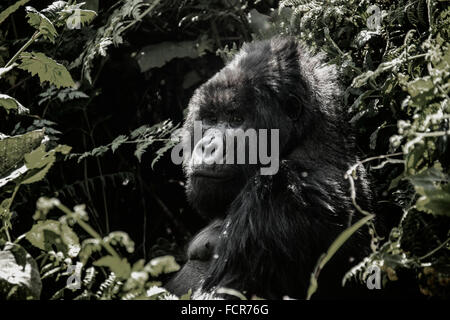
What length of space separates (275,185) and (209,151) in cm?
42

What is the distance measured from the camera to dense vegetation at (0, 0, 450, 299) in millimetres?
1864

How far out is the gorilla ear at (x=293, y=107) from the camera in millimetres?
2898

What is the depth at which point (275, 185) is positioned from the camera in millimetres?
2584

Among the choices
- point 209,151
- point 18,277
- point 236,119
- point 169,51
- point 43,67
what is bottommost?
point 18,277

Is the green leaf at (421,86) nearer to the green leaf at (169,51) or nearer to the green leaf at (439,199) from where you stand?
the green leaf at (439,199)

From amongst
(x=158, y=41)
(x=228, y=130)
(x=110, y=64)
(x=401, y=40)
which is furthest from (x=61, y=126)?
(x=401, y=40)

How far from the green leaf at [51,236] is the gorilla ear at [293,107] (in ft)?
4.23

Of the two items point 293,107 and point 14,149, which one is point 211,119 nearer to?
point 293,107

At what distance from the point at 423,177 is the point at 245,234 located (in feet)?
3.11

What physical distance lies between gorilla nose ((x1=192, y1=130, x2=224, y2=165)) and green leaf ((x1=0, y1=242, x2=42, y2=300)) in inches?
43.3

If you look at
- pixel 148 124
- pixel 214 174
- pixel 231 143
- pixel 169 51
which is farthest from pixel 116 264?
pixel 169 51

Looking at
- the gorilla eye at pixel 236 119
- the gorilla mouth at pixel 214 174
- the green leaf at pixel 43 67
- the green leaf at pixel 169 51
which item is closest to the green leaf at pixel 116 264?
the gorilla mouth at pixel 214 174

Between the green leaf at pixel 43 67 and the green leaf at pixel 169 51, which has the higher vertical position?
the green leaf at pixel 169 51

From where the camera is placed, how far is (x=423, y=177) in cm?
175
